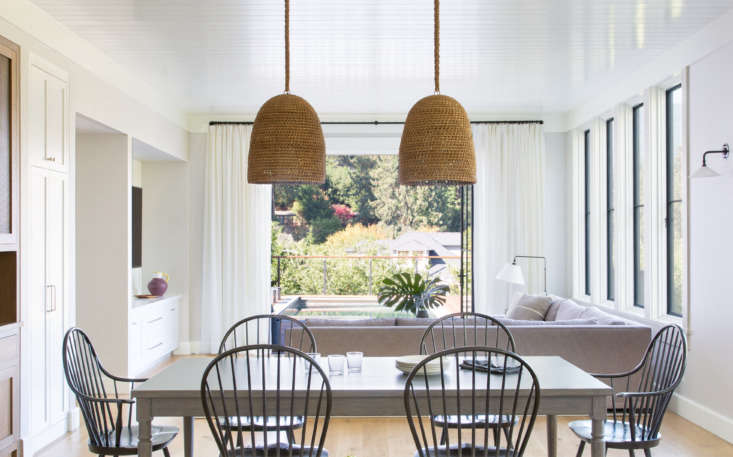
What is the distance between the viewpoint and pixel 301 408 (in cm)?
243

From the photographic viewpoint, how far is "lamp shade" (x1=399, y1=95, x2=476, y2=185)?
2338 millimetres

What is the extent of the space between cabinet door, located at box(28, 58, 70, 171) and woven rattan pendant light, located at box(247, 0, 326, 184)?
203 cm

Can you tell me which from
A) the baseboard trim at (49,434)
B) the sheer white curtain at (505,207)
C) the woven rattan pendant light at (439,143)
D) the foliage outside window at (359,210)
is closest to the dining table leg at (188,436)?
the baseboard trim at (49,434)

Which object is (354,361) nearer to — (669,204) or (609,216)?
(669,204)

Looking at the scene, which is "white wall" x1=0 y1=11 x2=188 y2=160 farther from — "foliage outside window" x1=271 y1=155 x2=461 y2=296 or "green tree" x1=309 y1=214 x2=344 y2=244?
"green tree" x1=309 y1=214 x2=344 y2=244

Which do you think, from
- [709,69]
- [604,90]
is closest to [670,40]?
[709,69]

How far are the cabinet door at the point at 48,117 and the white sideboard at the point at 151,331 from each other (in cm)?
187

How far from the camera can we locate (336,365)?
8.83 ft

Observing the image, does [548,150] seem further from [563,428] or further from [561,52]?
[563,428]

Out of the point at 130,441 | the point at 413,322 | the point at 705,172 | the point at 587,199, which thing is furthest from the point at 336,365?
the point at 587,199

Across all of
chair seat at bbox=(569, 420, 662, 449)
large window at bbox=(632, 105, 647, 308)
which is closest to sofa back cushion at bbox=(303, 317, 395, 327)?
chair seat at bbox=(569, 420, 662, 449)

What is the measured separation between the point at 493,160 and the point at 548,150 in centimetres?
72

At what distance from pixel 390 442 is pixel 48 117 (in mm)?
3040

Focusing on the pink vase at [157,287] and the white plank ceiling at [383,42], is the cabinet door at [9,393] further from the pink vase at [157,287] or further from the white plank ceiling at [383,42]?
the pink vase at [157,287]
